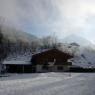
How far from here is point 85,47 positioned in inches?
3565

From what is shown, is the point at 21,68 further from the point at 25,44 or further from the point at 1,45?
the point at 25,44

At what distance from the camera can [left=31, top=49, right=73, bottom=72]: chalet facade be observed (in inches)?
1688

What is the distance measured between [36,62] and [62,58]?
5125mm

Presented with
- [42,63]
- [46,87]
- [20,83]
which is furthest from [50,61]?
[46,87]

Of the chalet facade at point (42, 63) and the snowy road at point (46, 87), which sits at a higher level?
the chalet facade at point (42, 63)

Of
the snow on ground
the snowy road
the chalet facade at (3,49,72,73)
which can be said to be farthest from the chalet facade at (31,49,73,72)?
the snowy road

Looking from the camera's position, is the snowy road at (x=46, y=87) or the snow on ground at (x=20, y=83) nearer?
the snowy road at (x=46, y=87)

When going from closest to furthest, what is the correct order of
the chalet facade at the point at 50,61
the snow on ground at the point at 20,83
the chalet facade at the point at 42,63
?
1. the snow on ground at the point at 20,83
2. the chalet facade at the point at 42,63
3. the chalet facade at the point at 50,61

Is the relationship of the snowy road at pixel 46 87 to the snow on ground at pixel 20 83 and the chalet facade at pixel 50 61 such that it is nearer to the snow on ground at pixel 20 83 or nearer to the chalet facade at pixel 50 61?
the snow on ground at pixel 20 83

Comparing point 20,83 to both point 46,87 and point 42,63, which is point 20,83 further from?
point 42,63

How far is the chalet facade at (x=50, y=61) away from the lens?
42.9 metres

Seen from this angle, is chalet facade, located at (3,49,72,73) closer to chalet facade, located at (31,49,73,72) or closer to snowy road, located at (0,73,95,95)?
chalet facade, located at (31,49,73,72)

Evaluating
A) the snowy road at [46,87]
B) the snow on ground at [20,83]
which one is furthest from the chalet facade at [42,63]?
the snowy road at [46,87]

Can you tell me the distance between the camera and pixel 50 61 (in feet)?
143
